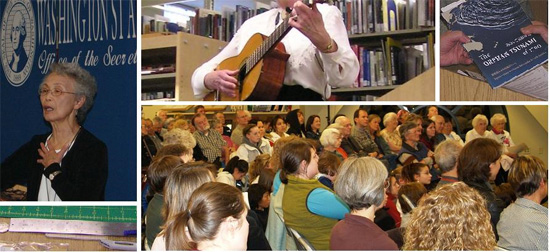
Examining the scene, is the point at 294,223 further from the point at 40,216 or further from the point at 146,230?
the point at 40,216

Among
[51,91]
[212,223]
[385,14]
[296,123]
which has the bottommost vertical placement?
[212,223]

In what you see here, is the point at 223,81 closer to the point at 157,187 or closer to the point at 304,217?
the point at 157,187

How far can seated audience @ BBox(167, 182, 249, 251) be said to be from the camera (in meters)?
2.34

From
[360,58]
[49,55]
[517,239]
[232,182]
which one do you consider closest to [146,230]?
[232,182]

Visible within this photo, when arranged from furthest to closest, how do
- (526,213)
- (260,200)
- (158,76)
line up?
1. (260,200)
2. (158,76)
3. (526,213)

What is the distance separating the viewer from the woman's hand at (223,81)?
10.7ft

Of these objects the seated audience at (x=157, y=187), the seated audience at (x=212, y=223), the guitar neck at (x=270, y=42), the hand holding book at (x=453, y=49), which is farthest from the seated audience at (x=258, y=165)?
the seated audience at (x=212, y=223)

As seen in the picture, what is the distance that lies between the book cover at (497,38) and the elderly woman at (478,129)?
152 mm

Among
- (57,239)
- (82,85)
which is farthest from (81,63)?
(57,239)

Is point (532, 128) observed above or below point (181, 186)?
above

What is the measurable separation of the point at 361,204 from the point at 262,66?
786 millimetres

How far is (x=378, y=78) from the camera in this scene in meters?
3.21

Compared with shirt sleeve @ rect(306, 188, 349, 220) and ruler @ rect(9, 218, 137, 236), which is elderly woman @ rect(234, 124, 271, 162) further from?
ruler @ rect(9, 218, 137, 236)

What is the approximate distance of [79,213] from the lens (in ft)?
11.4
